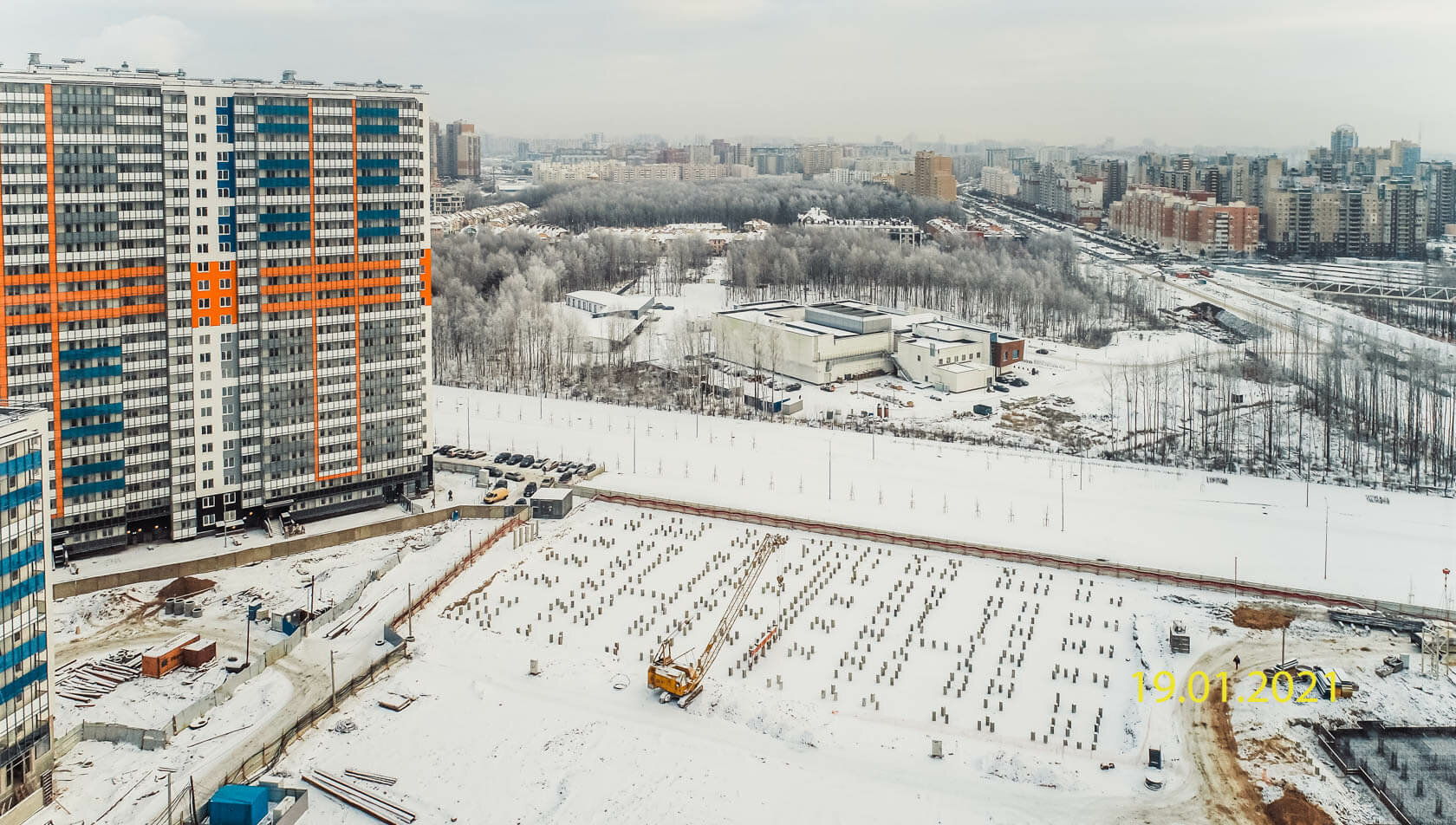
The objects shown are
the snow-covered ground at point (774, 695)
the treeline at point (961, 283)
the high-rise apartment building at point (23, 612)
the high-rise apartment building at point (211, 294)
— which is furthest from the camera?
the treeline at point (961, 283)

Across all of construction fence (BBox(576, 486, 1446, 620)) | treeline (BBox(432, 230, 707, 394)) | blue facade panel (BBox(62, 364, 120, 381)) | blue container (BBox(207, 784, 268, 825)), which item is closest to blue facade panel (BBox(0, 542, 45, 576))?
blue container (BBox(207, 784, 268, 825))

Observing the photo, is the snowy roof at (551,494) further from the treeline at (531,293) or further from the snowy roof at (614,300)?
the snowy roof at (614,300)

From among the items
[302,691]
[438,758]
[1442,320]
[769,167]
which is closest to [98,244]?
[302,691]

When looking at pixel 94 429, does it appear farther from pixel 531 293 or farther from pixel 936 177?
pixel 936 177

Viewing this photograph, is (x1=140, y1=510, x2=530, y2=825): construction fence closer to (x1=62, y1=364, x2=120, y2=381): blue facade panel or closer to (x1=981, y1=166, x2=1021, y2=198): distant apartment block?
(x1=62, y1=364, x2=120, y2=381): blue facade panel

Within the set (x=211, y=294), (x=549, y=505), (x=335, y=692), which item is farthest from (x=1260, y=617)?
(x=211, y=294)

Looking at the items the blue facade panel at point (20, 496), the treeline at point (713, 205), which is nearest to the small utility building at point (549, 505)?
the blue facade panel at point (20, 496)

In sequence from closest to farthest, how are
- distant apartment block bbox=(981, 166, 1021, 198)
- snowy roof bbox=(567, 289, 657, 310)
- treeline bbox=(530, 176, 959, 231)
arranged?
snowy roof bbox=(567, 289, 657, 310) < treeline bbox=(530, 176, 959, 231) < distant apartment block bbox=(981, 166, 1021, 198)
